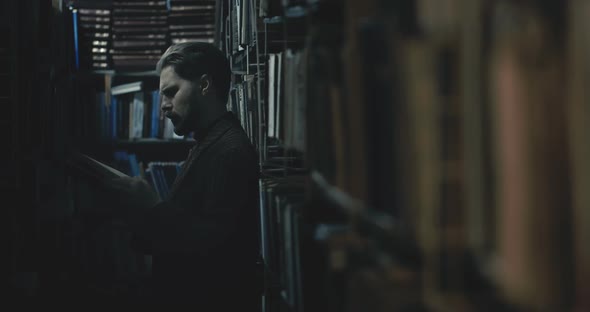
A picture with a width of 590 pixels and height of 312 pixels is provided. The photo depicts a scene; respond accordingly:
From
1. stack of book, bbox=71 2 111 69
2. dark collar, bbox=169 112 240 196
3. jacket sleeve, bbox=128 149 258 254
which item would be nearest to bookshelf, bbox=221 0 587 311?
jacket sleeve, bbox=128 149 258 254

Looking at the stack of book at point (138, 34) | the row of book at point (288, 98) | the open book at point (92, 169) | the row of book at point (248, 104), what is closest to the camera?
the row of book at point (288, 98)

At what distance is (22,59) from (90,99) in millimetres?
1155

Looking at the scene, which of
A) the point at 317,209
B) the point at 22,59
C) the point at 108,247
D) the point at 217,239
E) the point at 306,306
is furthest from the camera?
the point at 108,247

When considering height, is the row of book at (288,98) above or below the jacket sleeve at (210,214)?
above

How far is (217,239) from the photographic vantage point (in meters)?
2.16

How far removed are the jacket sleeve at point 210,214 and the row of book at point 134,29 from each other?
2.38 meters

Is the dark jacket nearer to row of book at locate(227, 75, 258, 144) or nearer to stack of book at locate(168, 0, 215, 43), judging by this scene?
row of book at locate(227, 75, 258, 144)

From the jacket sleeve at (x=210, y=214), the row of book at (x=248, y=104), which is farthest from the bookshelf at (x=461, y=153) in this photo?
the row of book at (x=248, y=104)

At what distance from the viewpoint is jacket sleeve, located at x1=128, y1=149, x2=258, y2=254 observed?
2137 millimetres

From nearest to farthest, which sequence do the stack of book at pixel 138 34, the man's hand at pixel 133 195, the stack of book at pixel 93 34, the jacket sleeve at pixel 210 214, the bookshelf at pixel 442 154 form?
1. the bookshelf at pixel 442 154
2. the jacket sleeve at pixel 210 214
3. the man's hand at pixel 133 195
4. the stack of book at pixel 93 34
5. the stack of book at pixel 138 34

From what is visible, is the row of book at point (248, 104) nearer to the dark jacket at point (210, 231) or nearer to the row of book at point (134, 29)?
the dark jacket at point (210, 231)

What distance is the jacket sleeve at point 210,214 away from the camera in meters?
2.14

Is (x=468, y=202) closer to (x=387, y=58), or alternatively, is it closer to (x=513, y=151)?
(x=513, y=151)

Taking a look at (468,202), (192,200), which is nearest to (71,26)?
(192,200)
